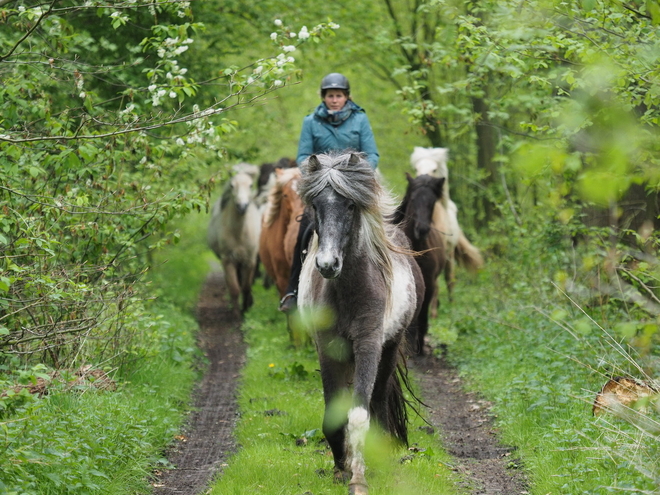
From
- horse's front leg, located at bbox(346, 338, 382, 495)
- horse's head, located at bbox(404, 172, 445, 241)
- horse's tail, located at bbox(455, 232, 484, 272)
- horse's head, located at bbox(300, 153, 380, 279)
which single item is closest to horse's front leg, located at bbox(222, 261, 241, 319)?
horse's tail, located at bbox(455, 232, 484, 272)

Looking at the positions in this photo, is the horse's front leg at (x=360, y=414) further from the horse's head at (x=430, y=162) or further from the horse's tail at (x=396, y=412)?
the horse's head at (x=430, y=162)

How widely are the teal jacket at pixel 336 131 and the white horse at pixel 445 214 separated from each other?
2374mm

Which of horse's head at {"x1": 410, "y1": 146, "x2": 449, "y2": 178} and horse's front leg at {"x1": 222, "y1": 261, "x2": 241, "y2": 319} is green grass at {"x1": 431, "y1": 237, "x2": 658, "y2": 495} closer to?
horse's head at {"x1": 410, "y1": 146, "x2": 449, "y2": 178}

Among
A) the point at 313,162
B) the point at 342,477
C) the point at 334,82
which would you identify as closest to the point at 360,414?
the point at 342,477

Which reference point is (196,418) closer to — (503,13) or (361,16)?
(503,13)

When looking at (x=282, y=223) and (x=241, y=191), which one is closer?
(x=282, y=223)

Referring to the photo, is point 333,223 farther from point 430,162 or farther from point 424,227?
point 430,162

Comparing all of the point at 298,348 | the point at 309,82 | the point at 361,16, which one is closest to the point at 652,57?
the point at 298,348

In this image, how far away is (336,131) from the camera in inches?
327

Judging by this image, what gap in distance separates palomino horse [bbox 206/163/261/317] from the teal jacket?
5788mm

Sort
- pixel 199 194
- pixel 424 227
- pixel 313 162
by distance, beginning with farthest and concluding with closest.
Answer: pixel 424 227, pixel 199 194, pixel 313 162

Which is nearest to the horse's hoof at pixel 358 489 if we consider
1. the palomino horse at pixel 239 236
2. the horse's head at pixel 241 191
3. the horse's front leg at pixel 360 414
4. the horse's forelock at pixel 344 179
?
the horse's front leg at pixel 360 414

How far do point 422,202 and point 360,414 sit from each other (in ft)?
18.5

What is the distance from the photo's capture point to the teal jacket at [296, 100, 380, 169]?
27.2 ft
